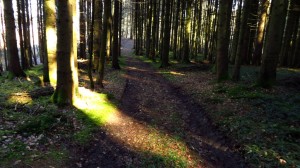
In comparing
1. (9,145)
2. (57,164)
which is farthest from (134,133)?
(9,145)

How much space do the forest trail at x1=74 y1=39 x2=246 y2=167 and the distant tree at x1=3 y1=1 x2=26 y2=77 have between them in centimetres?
769

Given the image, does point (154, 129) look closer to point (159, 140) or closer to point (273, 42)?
point (159, 140)

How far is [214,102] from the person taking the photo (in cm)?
1163

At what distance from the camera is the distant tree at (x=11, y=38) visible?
14.0 metres

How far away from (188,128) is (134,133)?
216cm

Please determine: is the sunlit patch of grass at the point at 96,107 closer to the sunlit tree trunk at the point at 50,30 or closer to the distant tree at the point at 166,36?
the sunlit tree trunk at the point at 50,30

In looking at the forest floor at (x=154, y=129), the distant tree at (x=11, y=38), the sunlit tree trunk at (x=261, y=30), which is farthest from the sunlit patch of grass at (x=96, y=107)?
the sunlit tree trunk at (x=261, y=30)

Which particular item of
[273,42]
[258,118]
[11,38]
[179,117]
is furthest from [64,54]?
[273,42]

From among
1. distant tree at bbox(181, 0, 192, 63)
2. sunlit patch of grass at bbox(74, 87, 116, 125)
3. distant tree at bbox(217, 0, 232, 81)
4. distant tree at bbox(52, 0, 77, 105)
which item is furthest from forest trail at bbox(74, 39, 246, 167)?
distant tree at bbox(181, 0, 192, 63)

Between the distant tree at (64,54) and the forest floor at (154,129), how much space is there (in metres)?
0.50

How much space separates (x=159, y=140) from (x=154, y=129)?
0.95 metres

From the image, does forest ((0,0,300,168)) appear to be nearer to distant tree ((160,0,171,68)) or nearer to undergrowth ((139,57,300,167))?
undergrowth ((139,57,300,167))

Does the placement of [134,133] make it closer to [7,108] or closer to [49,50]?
[7,108]

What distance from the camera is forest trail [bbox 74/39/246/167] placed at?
6777 millimetres
